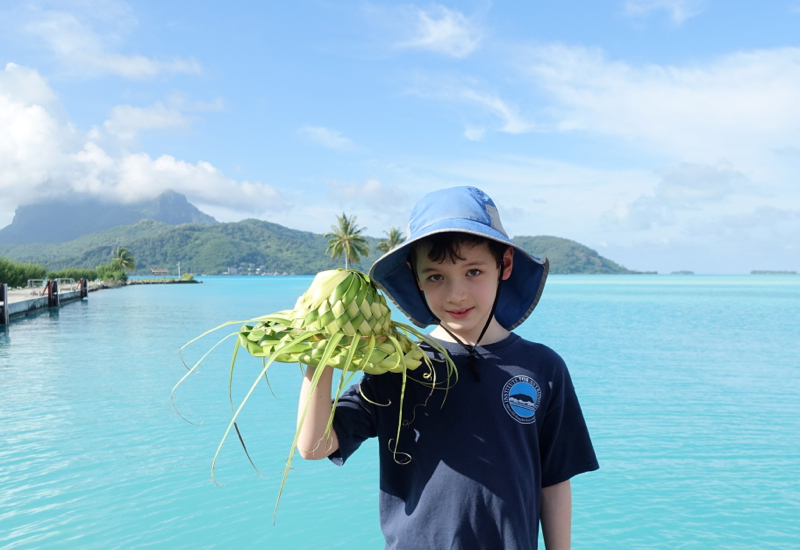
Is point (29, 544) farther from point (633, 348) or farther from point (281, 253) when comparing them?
point (281, 253)

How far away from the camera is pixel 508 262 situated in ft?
5.28

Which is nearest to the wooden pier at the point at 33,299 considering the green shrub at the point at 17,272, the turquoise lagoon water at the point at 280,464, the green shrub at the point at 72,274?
the green shrub at the point at 17,272

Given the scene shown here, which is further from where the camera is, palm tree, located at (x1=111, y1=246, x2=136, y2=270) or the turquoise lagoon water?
palm tree, located at (x1=111, y1=246, x2=136, y2=270)

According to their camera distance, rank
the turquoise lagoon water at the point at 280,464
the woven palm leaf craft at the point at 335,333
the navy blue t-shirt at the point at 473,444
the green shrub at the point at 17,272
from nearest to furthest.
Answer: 1. the woven palm leaf craft at the point at 335,333
2. the navy blue t-shirt at the point at 473,444
3. the turquoise lagoon water at the point at 280,464
4. the green shrub at the point at 17,272

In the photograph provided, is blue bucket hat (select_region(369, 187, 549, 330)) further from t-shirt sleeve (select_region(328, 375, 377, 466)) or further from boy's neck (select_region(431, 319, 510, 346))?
t-shirt sleeve (select_region(328, 375, 377, 466))

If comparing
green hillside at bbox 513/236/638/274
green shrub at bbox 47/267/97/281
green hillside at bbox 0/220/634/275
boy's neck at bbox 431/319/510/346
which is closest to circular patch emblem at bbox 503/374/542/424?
boy's neck at bbox 431/319/510/346

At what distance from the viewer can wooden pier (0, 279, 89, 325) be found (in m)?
19.4

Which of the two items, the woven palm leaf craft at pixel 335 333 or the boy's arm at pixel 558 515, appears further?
the boy's arm at pixel 558 515

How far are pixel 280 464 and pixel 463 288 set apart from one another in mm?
5776

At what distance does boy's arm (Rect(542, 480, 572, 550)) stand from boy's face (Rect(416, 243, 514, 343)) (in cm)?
46

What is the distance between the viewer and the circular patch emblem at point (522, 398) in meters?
1.42

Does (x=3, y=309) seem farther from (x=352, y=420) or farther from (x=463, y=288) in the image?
(x=463, y=288)

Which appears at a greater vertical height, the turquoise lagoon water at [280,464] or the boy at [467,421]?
the boy at [467,421]

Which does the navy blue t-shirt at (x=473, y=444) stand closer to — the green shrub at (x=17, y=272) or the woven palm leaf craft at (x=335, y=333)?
the woven palm leaf craft at (x=335, y=333)
